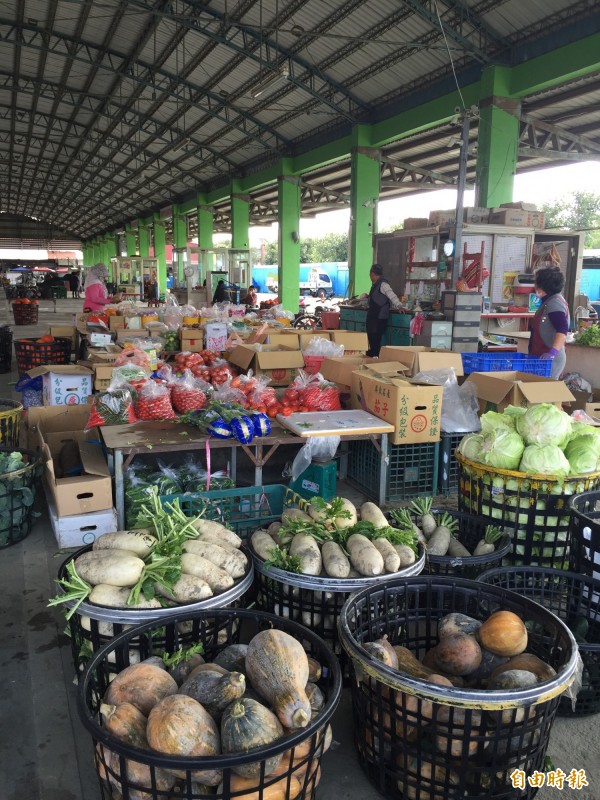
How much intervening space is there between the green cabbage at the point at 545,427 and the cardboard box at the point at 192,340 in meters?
5.38

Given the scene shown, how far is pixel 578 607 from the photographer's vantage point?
261cm

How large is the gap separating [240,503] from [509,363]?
2976 mm

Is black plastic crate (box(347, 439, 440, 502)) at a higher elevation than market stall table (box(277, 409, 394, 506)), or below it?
below

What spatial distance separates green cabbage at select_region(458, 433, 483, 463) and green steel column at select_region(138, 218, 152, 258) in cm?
3501

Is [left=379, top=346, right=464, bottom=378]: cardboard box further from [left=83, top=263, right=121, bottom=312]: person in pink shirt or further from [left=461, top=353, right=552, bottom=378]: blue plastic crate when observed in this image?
[left=83, top=263, right=121, bottom=312]: person in pink shirt

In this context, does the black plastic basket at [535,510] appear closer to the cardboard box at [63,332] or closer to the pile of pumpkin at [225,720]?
the pile of pumpkin at [225,720]

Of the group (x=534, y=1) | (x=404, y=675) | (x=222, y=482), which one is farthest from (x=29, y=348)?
(x=534, y=1)

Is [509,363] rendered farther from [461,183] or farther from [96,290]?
[96,290]

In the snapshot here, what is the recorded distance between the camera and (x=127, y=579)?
2.28m

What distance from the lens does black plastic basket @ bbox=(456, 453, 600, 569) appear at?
301 centimetres

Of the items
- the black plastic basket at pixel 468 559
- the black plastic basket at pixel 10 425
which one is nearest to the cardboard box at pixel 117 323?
the black plastic basket at pixel 10 425

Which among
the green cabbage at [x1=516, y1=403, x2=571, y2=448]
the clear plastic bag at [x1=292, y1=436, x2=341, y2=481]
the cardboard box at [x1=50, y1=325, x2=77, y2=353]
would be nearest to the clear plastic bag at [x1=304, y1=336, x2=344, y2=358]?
the clear plastic bag at [x1=292, y1=436, x2=341, y2=481]

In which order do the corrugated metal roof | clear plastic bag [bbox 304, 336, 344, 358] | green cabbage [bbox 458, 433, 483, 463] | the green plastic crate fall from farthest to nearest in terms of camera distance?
the corrugated metal roof < clear plastic bag [bbox 304, 336, 344, 358] < the green plastic crate < green cabbage [bbox 458, 433, 483, 463]

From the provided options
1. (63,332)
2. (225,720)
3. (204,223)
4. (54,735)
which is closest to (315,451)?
(54,735)
